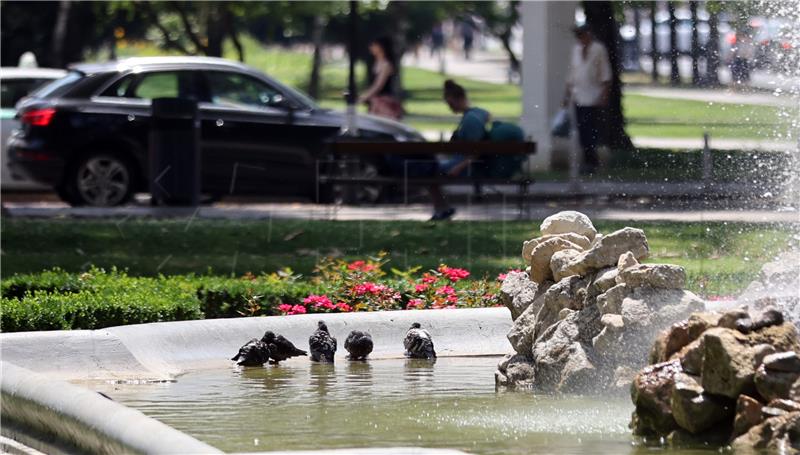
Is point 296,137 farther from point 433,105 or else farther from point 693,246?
point 433,105

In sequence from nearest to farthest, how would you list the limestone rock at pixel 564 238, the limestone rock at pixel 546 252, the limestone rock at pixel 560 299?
the limestone rock at pixel 560 299 < the limestone rock at pixel 546 252 < the limestone rock at pixel 564 238

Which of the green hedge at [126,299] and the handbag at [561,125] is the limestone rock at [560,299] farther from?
the handbag at [561,125]

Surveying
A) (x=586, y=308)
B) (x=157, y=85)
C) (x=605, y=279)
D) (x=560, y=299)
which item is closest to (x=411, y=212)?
(x=157, y=85)

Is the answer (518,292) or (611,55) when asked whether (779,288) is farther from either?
(611,55)

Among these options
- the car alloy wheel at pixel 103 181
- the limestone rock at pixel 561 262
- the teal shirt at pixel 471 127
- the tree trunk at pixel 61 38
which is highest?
the tree trunk at pixel 61 38

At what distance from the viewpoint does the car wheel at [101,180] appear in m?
17.5

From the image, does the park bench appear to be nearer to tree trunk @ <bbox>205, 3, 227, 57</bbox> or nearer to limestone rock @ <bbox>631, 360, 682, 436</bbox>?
limestone rock @ <bbox>631, 360, 682, 436</bbox>

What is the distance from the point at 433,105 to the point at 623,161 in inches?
678

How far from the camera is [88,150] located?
57.8 feet

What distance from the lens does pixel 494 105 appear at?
36406 mm

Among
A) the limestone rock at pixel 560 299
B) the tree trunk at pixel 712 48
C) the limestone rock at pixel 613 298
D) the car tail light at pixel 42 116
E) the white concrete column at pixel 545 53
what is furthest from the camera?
the white concrete column at pixel 545 53

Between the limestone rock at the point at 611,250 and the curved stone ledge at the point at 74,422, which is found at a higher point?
the limestone rock at the point at 611,250

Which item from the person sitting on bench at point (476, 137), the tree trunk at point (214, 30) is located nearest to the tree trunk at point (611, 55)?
the person sitting on bench at point (476, 137)

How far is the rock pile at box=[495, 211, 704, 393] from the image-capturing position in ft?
23.2
